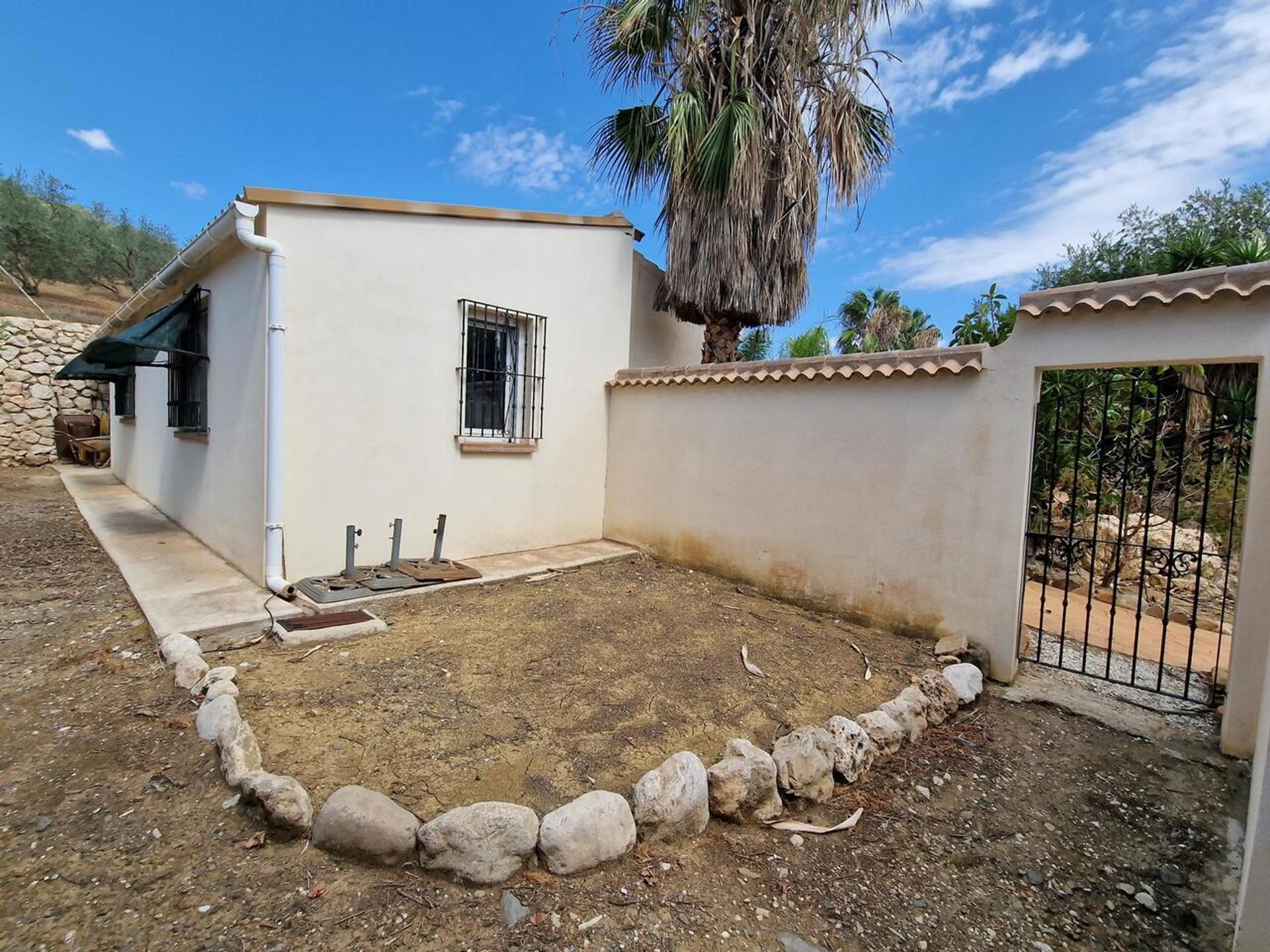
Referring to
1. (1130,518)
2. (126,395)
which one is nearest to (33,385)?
(126,395)

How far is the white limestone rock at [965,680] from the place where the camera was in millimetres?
3693

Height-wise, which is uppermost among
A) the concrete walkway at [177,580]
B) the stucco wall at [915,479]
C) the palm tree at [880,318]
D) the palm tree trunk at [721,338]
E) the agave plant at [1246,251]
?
the palm tree at [880,318]

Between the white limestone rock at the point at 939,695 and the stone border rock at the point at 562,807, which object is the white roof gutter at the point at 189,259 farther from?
the white limestone rock at the point at 939,695

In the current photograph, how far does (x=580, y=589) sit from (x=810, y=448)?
8.91 feet

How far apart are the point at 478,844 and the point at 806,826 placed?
59.2 inches

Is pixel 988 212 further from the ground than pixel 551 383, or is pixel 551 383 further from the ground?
pixel 988 212

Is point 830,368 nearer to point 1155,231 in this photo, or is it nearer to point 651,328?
point 651,328

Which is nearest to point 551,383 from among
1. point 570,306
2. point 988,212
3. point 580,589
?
point 570,306

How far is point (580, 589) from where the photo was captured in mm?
5488

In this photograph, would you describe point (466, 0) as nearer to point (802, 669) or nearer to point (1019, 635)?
point (802, 669)

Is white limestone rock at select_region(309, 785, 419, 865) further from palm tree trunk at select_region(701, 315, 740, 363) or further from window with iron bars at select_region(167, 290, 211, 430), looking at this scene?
palm tree trunk at select_region(701, 315, 740, 363)

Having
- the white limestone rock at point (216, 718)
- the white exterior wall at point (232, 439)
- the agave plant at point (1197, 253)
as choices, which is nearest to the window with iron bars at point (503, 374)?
the white exterior wall at point (232, 439)

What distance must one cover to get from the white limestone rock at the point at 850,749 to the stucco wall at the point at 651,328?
18.9 feet

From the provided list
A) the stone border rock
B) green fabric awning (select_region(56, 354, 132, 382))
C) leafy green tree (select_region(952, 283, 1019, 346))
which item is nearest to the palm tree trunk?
leafy green tree (select_region(952, 283, 1019, 346))
